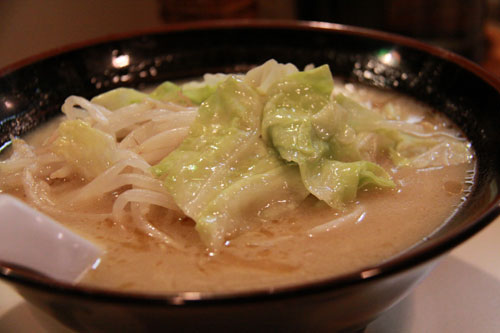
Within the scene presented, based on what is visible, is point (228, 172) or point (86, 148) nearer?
point (228, 172)

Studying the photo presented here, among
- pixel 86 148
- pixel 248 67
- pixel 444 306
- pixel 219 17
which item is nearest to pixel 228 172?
pixel 86 148

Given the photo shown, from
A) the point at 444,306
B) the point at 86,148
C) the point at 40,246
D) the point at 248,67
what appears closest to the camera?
the point at 40,246

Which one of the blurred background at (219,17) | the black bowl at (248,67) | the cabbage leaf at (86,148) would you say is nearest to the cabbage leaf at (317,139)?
the black bowl at (248,67)

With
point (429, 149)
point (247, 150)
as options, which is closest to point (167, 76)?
point (247, 150)

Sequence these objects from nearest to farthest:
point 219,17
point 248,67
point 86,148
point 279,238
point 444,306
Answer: point 279,238
point 444,306
point 86,148
point 248,67
point 219,17

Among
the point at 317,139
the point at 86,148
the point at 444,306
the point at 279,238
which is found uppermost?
the point at 86,148

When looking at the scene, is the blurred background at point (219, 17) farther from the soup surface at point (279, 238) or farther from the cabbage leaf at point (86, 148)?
the soup surface at point (279, 238)

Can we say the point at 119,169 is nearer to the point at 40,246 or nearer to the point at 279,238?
the point at 40,246
